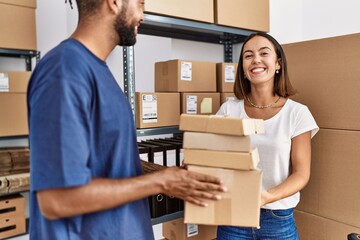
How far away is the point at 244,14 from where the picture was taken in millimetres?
1789

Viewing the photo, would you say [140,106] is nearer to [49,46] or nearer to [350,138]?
[350,138]

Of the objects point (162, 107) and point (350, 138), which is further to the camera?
point (162, 107)

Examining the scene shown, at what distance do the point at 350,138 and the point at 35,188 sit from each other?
1.14 m

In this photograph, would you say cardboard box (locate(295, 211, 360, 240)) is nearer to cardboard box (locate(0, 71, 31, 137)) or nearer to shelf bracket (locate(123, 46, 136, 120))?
shelf bracket (locate(123, 46, 136, 120))

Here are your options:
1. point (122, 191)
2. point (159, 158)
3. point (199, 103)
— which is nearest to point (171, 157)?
point (159, 158)

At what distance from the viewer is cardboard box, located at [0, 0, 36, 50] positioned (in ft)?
6.41

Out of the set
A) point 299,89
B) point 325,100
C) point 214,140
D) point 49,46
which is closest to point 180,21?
point 299,89

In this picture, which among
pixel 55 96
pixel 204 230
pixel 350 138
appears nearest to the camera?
pixel 55 96

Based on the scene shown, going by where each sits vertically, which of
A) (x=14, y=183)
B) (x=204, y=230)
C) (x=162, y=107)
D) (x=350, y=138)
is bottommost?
(x=204, y=230)

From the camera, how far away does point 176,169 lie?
0.83 metres

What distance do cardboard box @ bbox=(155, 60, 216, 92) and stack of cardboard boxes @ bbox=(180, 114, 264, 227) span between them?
775mm

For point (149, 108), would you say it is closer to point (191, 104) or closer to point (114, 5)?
point (191, 104)

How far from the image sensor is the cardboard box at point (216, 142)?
826 mm

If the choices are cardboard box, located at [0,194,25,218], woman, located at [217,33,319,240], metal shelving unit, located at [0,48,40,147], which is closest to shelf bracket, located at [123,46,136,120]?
woman, located at [217,33,319,240]
